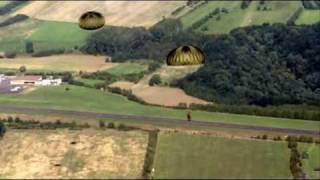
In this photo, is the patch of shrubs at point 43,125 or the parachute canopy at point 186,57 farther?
the patch of shrubs at point 43,125

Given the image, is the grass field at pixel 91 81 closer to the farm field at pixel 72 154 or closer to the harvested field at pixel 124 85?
the harvested field at pixel 124 85

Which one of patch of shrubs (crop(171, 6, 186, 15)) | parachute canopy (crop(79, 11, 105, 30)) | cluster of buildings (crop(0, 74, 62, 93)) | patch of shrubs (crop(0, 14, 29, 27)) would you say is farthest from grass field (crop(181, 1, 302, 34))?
parachute canopy (crop(79, 11, 105, 30))

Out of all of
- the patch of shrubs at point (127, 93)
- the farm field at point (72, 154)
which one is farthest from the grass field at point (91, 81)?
the farm field at point (72, 154)

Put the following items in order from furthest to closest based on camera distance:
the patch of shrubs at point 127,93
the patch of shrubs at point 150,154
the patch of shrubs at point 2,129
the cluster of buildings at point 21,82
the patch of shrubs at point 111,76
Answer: the patch of shrubs at point 111,76 → the cluster of buildings at point 21,82 → the patch of shrubs at point 127,93 → the patch of shrubs at point 2,129 → the patch of shrubs at point 150,154

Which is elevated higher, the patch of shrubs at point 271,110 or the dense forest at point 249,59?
the dense forest at point 249,59

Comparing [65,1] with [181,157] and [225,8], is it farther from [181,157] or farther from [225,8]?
[181,157]

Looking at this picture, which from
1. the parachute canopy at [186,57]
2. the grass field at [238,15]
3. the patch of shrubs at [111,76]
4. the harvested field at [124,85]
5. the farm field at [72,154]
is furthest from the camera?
the grass field at [238,15]
